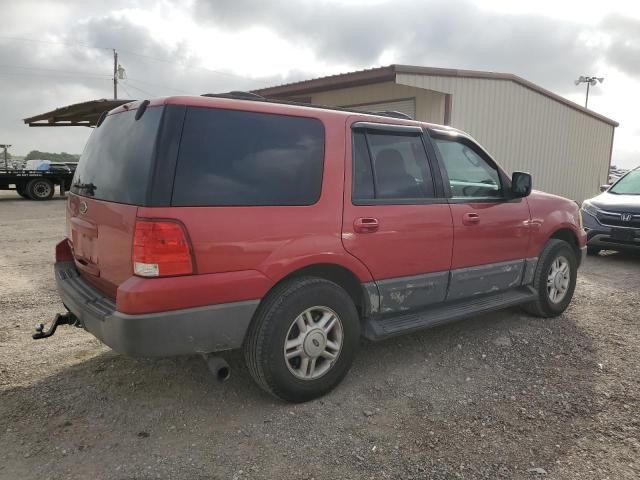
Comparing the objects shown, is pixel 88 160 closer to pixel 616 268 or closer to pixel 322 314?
pixel 322 314

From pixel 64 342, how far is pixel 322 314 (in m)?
2.33

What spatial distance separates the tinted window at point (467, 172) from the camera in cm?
396

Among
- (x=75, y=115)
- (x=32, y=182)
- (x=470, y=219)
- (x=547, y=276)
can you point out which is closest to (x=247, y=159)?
(x=470, y=219)

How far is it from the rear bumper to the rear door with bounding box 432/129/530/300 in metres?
1.84

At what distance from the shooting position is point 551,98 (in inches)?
565

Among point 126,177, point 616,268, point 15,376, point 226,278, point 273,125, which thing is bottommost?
point 15,376

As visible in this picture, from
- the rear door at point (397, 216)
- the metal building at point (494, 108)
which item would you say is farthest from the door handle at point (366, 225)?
the metal building at point (494, 108)

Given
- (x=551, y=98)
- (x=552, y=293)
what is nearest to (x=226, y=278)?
(x=552, y=293)

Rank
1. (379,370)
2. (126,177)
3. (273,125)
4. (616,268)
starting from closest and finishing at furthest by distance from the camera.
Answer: (126,177)
(273,125)
(379,370)
(616,268)

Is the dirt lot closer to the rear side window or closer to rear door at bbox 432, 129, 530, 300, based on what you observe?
rear door at bbox 432, 129, 530, 300

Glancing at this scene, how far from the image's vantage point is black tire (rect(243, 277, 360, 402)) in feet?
9.62

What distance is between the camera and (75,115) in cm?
1681

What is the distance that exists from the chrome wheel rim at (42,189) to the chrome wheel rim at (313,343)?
1876 cm

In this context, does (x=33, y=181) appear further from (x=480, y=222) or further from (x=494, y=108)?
(x=480, y=222)
